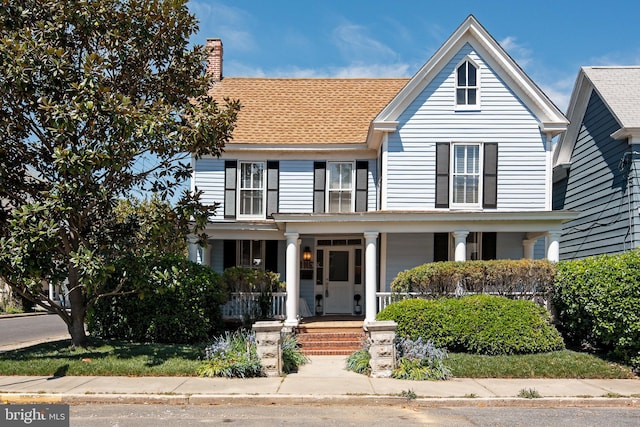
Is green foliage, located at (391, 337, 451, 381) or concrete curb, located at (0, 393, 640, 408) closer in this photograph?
concrete curb, located at (0, 393, 640, 408)

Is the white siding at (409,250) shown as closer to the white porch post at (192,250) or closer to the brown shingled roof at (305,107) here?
the brown shingled roof at (305,107)

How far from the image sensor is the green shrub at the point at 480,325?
458 inches

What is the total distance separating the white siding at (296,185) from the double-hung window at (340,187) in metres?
0.63

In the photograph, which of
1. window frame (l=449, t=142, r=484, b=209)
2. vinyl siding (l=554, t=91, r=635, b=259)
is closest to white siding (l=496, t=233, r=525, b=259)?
window frame (l=449, t=142, r=484, b=209)

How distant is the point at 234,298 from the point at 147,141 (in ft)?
18.3

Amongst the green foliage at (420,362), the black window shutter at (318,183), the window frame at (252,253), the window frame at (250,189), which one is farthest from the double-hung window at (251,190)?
the green foliage at (420,362)

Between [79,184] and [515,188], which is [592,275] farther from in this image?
[79,184]

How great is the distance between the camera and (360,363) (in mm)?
11094

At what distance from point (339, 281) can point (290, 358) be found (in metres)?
6.47

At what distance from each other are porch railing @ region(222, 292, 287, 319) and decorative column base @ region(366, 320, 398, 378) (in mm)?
4589

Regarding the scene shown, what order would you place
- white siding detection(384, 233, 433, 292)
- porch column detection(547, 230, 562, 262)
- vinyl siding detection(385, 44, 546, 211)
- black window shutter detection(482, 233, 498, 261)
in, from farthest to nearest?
black window shutter detection(482, 233, 498, 261) < white siding detection(384, 233, 433, 292) < vinyl siding detection(385, 44, 546, 211) < porch column detection(547, 230, 562, 262)

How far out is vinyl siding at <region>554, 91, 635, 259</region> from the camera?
1570 cm

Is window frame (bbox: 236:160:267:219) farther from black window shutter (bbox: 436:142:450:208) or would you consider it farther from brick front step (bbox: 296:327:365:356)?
black window shutter (bbox: 436:142:450:208)

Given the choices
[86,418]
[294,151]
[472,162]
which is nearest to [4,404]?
[86,418]
